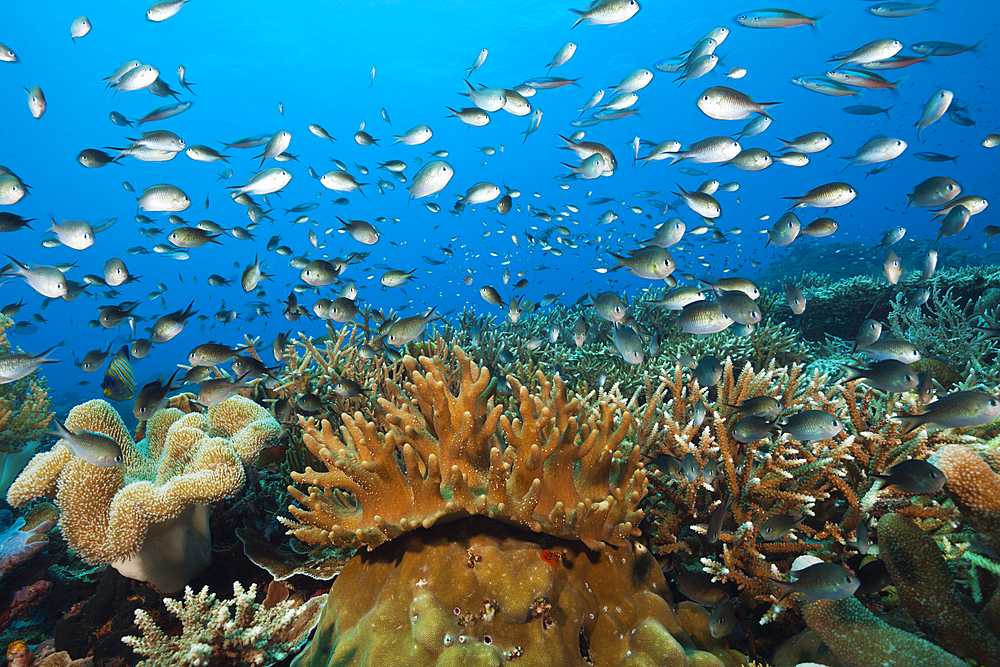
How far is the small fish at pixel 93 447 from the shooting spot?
2254mm

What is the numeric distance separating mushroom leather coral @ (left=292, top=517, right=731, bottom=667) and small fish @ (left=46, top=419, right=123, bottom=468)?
5.00 ft

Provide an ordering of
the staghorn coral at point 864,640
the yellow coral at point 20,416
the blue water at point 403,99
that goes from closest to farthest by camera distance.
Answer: the staghorn coral at point 864,640, the yellow coral at point 20,416, the blue water at point 403,99

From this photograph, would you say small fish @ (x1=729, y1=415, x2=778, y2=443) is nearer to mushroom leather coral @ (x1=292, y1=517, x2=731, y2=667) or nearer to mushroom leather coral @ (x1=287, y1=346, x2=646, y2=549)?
mushroom leather coral @ (x1=287, y1=346, x2=646, y2=549)

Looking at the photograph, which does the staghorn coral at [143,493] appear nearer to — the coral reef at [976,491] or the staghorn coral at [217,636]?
the staghorn coral at [217,636]

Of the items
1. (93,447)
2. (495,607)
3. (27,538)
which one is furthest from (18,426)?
(495,607)

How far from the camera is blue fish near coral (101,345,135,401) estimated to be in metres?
4.85

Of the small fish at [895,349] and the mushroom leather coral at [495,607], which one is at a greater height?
the mushroom leather coral at [495,607]

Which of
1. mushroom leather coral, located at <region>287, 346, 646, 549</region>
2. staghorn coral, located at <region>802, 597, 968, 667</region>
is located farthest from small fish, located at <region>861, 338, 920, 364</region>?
mushroom leather coral, located at <region>287, 346, 646, 549</region>

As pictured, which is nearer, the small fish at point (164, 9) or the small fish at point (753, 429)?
the small fish at point (753, 429)

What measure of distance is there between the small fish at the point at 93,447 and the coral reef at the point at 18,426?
3509 millimetres

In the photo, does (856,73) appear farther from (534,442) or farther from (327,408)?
(327,408)

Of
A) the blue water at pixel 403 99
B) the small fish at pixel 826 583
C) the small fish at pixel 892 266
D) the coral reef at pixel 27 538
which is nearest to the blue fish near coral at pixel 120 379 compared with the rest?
the coral reef at pixel 27 538

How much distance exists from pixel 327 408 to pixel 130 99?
328ft

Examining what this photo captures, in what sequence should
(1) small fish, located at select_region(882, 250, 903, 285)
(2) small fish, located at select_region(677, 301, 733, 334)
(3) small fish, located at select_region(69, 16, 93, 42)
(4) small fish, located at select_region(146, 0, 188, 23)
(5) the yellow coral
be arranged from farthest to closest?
1. (3) small fish, located at select_region(69, 16, 93, 42)
2. (4) small fish, located at select_region(146, 0, 188, 23)
3. (5) the yellow coral
4. (1) small fish, located at select_region(882, 250, 903, 285)
5. (2) small fish, located at select_region(677, 301, 733, 334)
